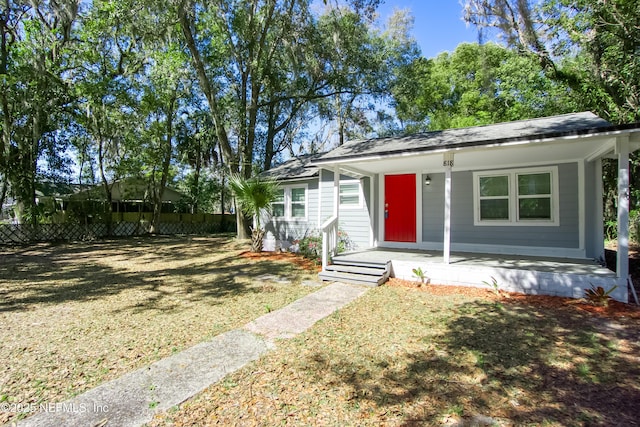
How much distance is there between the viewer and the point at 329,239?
7.69 metres

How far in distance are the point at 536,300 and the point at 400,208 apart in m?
4.26

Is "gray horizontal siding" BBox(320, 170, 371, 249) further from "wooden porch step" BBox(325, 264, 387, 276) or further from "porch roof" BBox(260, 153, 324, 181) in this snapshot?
"wooden porch step" BBox(325, 264, 387, 276)

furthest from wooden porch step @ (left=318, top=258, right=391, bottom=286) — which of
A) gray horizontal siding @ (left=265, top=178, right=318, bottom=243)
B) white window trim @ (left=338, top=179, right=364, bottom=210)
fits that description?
gray horizontal siding @ (left=265, top=178, right=318, bottom=243)

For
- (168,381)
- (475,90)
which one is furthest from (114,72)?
(475,90)

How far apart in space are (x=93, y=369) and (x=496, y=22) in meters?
11.0

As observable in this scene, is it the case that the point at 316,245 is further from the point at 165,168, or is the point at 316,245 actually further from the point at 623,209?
the point at 165,168

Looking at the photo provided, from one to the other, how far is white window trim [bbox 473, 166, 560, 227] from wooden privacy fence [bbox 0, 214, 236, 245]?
16799 mm

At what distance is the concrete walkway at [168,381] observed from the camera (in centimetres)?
241

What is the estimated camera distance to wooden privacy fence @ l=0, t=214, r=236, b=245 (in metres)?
13.7

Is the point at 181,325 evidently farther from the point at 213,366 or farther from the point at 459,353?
the point at 459,353

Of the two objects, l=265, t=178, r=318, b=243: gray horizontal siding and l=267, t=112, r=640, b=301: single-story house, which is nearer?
l=267, t=112, r=640, b=301: single-story house

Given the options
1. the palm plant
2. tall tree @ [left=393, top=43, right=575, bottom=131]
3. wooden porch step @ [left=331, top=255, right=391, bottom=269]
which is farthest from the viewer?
tall tree @ [left=393, top=43, right=575, bottom=131]

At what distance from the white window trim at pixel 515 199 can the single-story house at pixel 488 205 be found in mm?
21

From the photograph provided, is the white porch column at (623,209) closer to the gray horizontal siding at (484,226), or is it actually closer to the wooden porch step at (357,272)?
the gray horizontal siding at (484,226)
